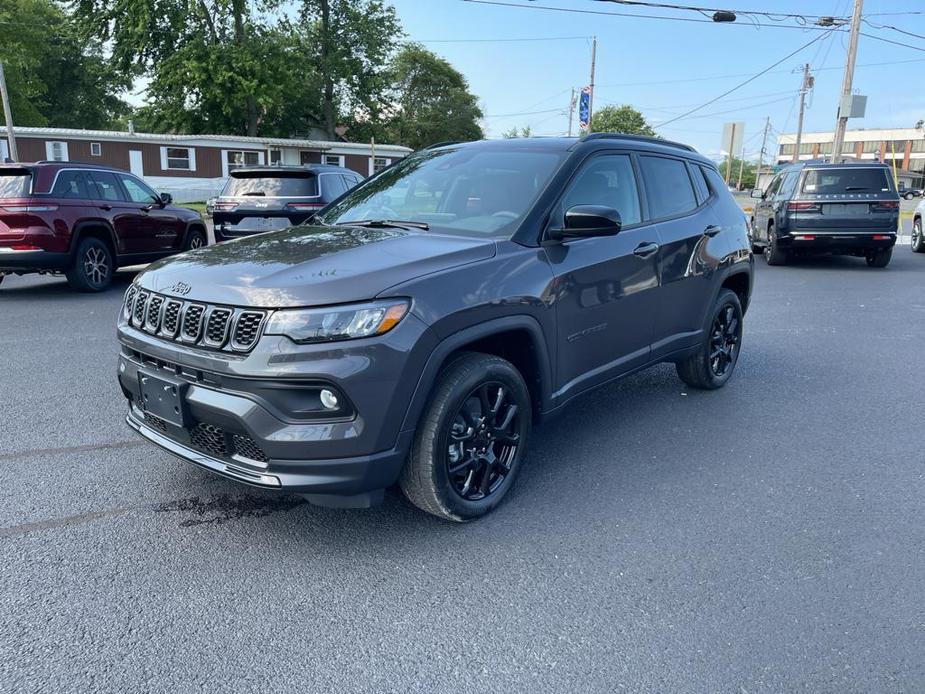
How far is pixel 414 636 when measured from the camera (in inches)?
101

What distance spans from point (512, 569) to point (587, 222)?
5.43 ft

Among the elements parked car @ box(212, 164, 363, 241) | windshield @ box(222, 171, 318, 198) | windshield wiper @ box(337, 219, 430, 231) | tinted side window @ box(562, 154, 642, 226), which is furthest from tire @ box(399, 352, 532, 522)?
windshield @ box(222, 171, 318, 198)

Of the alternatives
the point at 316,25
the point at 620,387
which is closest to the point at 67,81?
the point at 316,25

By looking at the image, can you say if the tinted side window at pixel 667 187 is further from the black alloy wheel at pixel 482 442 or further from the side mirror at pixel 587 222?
the black alloy wheel at pixel 482 442

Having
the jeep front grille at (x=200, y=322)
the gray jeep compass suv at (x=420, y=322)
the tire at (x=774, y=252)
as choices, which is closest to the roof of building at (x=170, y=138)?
the tire at (x=774, y=252)

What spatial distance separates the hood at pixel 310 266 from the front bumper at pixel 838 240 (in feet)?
36.5

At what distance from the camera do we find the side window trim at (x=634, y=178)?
12.1 ft

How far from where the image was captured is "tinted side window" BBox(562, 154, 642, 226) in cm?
390

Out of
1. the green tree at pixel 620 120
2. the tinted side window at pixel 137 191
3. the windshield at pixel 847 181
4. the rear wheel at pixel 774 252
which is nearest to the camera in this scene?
the tinted side window at pixel 137 191

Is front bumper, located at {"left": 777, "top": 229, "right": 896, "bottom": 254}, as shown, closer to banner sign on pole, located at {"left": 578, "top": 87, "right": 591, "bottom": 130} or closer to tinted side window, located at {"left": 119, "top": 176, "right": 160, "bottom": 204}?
tinted side window, located at {"left": 119, "top": 176, "right": 160, "bottom": 204}

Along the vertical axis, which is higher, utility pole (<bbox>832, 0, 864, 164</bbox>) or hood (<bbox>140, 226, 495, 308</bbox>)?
utility pole (<bbox>832, 0, 864, 164</bbox>)

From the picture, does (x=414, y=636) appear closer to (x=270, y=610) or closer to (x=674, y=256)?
(x=270, y=610)

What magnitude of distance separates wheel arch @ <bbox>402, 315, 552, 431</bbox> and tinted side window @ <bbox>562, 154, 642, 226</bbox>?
78 centimetres

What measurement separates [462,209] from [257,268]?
128cm
